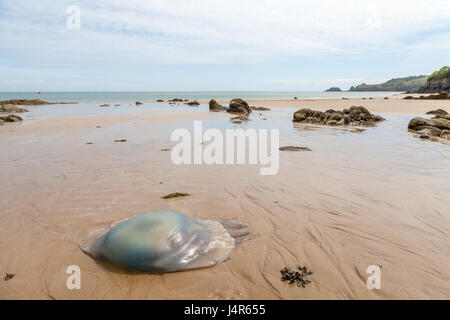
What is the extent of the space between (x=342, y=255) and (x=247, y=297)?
1612 millimetres

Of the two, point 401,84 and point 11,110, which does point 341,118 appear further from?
point 401,84

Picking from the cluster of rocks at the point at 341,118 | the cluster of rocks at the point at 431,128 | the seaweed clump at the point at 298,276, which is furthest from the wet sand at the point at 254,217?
the cluster of rocks at the point at 341,118

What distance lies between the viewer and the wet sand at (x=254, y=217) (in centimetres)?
332

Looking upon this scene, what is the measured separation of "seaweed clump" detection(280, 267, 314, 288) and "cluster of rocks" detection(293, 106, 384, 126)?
17442 millimetres

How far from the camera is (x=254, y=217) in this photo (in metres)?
5.10

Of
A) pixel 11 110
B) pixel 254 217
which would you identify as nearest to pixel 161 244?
pixel 254 217

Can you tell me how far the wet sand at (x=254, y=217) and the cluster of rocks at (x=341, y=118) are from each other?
9.89 metres

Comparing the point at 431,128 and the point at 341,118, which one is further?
the point at 341,118

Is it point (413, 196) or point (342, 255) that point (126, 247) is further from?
point (413, 196)

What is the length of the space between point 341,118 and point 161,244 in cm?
1886

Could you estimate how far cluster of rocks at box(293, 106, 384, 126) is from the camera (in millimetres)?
19438

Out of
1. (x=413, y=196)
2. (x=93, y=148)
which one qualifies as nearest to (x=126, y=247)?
(x=413, y=196)

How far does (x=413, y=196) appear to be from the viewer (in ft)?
19.1

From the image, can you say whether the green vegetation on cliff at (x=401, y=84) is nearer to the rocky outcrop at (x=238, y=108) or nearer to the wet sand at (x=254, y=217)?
the rocky outcrop at (x=238, y=108)
